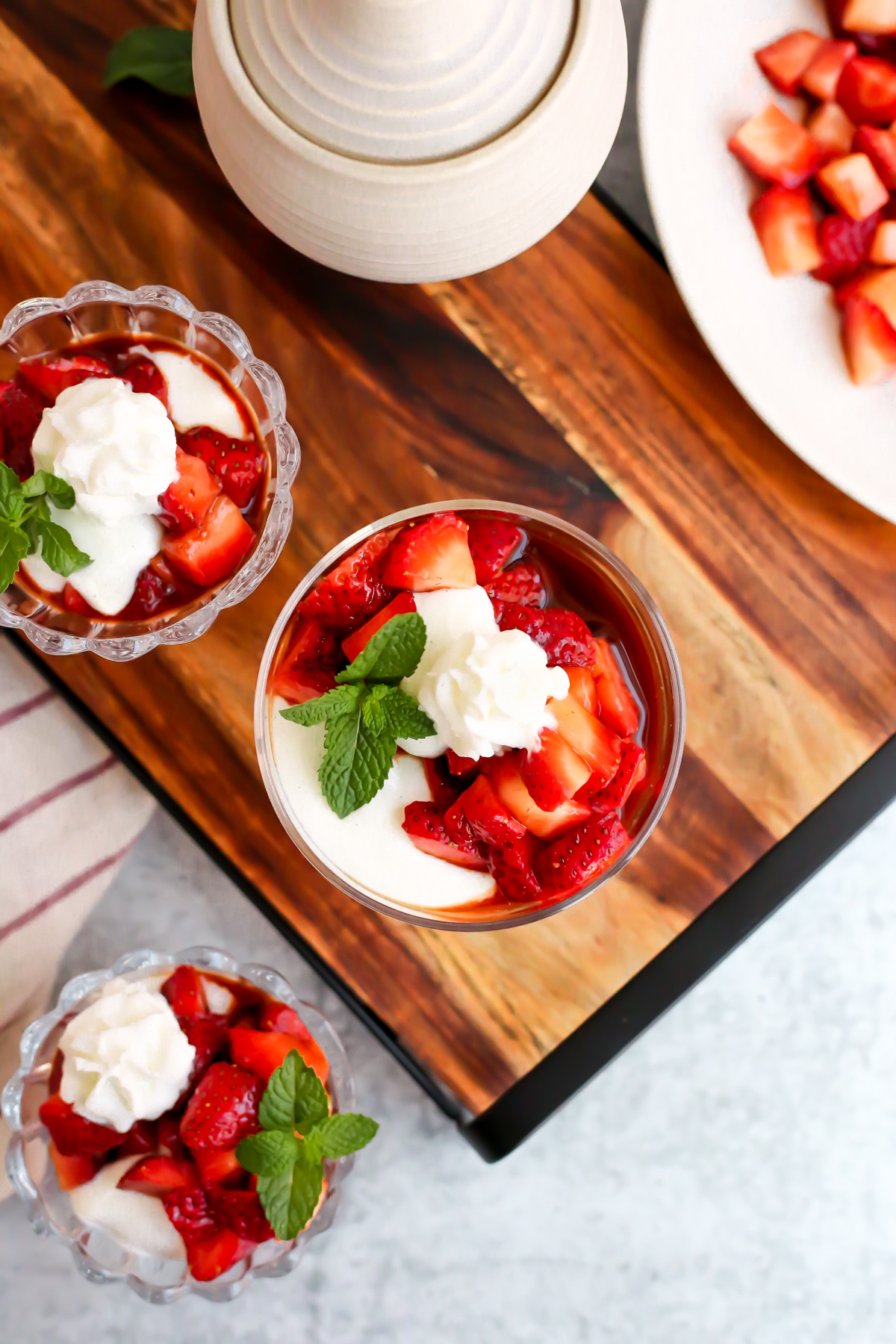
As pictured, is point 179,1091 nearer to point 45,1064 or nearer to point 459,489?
point 45,1064

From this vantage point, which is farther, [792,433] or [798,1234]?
[798,1234]

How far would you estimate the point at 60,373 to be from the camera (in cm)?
120

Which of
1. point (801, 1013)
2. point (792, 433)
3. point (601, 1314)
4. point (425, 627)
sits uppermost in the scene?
point (792, 433)

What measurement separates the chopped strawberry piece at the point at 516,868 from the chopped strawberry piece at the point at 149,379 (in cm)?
63

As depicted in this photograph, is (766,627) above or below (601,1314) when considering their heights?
above

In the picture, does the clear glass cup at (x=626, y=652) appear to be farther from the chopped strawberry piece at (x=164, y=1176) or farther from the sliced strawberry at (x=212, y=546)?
the chopped strawberry piece at (x=164, y=1176)

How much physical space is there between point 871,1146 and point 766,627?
1.07 metres

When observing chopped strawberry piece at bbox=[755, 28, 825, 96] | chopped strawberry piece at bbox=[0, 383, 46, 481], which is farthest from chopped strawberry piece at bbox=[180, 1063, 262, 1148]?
chopped strawberry piece at bbox=[755, 28, 825, 96]

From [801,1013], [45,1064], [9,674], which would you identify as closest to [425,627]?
[9,674]

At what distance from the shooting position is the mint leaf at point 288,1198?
4.00 feet

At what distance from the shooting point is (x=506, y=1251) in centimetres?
178

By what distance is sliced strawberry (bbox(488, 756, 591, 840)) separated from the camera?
112 cm

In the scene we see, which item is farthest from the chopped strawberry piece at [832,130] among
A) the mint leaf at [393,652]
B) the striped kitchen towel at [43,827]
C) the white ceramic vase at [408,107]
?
the striped kitchen towel at [43,827]

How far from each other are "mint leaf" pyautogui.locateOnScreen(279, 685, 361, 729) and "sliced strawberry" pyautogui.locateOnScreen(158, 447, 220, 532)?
0.83 feet
